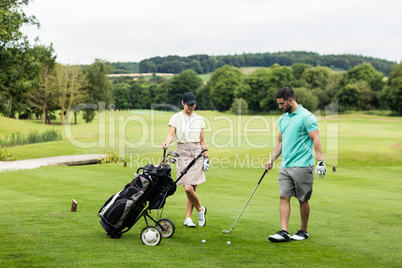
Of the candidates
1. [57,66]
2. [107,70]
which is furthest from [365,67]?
[57,66]

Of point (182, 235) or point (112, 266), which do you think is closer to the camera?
point (112, 266)

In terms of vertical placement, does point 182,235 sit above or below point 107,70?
below

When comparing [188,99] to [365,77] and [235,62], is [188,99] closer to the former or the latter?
[365,77]

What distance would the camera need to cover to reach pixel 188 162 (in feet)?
23.3

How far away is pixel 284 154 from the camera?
6.61 m

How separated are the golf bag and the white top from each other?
0.97 metres

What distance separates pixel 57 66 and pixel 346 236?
2544 inches

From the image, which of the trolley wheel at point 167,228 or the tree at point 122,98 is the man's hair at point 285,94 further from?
the tree at point 122,98

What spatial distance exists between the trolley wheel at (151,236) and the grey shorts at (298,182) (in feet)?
6.70

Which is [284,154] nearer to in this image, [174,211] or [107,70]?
[174,211]

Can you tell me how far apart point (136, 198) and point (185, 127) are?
1589mm

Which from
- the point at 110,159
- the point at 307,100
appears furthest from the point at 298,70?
the point at 110,159

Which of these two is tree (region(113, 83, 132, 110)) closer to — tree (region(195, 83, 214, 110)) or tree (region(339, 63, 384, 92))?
tree (region(195, 83, 214, 110))

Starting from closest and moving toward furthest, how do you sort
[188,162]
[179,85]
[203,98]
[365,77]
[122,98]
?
[188,162]
[365,77]
[122,98]
[179,85]
[203,98]
